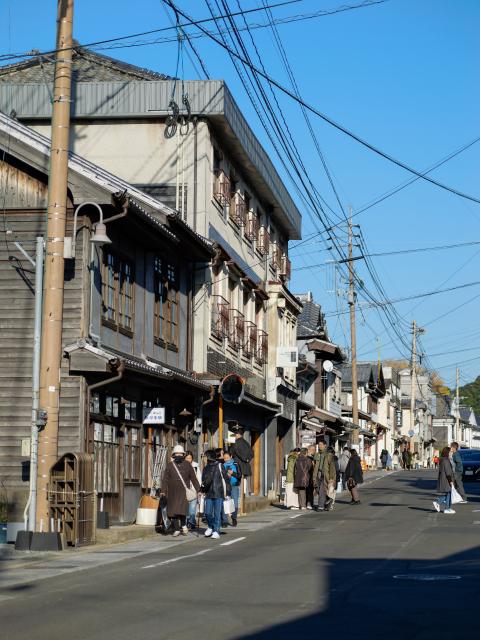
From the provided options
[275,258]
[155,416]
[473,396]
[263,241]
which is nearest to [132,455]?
[155,416]

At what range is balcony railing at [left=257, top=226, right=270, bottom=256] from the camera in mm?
39219

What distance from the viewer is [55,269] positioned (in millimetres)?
18547

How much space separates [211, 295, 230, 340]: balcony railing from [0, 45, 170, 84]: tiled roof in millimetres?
6558

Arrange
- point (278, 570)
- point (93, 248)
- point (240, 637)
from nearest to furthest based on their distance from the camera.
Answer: point (240, 637) < point (278, 570) < point (93, 248)

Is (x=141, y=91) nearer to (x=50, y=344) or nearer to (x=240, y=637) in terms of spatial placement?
(x=50, y=344)

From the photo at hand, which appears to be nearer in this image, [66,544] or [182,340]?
[66,544]

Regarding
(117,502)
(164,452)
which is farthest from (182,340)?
(117,502)

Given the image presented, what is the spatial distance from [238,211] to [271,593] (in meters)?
23.8

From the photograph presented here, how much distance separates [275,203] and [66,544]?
23.5 m

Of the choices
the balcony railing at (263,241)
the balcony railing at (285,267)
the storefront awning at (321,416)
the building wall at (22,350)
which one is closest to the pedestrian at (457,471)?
the balcony railing at (263,241)

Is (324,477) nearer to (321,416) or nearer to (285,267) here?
(285,267)

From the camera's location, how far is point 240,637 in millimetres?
9172

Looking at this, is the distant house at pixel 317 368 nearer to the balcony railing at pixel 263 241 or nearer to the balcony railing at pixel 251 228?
the balcony railing at pixel 263 241

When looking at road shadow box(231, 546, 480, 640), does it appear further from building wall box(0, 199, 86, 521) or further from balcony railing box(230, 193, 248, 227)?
balcony railing box(230, 193, 248, 227)
